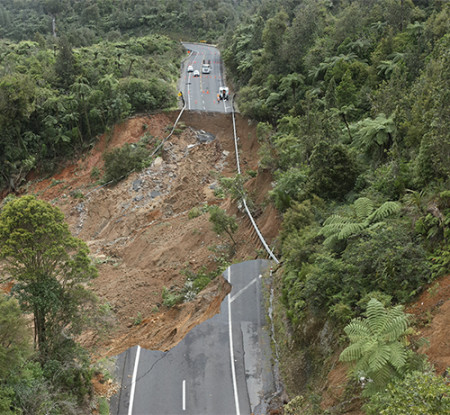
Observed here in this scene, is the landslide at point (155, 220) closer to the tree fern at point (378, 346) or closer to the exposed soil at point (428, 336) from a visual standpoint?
the exposed soil at point (428, 336)

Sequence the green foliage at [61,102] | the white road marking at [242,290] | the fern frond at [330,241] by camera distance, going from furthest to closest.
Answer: the green foliage at [61,102]
the white road marking at [242,290]
the fern frond at [330,241]

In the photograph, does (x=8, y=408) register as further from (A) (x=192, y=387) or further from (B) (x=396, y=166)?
(B) (x=396, y=166)

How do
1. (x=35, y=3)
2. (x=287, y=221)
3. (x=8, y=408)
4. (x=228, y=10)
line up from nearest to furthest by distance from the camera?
1. (x=8, y=408)
2. (x=287, y=221)
3. (x=228, y=10)
4. (x=35, y=3)

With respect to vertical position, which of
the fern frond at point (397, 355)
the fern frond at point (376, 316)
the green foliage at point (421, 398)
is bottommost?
the fern frond at point (376, 316)

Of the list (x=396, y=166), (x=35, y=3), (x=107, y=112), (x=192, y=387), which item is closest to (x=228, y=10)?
(x=35, y=3)

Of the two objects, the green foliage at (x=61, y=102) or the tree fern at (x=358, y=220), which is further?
the green foliage at (x=61, y=102)

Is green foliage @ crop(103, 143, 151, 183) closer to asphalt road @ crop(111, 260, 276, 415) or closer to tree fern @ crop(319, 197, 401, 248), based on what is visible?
asphalt road @ crop(111, 260, 276, 415)

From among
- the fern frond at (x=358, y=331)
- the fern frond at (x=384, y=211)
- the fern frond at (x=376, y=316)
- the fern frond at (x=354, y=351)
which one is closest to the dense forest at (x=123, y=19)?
the fern frond at (x=384, y=211)
